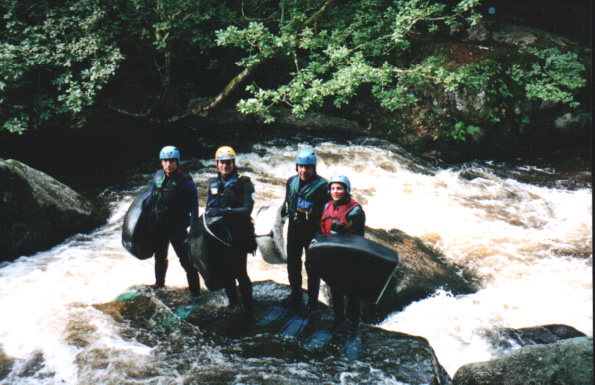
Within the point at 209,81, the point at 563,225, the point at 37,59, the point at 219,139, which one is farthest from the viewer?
the point at 209,81

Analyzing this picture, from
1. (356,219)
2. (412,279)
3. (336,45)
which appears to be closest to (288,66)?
(336,45)

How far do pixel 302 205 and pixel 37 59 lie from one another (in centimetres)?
666

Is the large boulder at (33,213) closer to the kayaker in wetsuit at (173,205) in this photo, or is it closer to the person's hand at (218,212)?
the kayaker in wetsuit at (173,205)

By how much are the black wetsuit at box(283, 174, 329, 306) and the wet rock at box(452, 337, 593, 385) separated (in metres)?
1.57

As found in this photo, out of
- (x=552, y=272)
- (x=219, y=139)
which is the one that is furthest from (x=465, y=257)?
(x=219, y=139)

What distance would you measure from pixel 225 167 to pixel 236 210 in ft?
1.44

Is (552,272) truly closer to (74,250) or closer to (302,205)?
(302,205)

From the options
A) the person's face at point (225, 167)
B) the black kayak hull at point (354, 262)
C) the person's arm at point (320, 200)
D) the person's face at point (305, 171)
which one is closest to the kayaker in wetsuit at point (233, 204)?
the person's face at point (225, 167)

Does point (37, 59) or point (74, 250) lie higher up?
point (37, 59)

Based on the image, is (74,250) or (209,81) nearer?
(74,250)

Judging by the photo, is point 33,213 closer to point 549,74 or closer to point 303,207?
point 303,207

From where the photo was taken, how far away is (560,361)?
2.56 m

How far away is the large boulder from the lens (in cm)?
559

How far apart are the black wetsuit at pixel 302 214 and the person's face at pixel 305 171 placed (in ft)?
0.16
